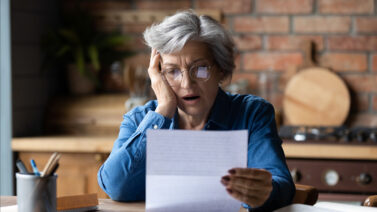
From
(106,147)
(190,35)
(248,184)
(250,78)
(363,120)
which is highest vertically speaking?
(190,35)

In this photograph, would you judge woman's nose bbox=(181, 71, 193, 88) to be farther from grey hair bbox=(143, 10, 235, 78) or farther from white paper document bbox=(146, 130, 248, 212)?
white paper document bbox=(146, 130, 248, 212)

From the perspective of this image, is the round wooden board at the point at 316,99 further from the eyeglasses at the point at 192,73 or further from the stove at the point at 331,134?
the eyeglasses at the point at 192,73

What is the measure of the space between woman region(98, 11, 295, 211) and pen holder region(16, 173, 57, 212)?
36 centimetres

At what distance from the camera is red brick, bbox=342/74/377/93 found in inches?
117

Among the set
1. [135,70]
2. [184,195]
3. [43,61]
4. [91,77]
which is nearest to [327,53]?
[135,70]

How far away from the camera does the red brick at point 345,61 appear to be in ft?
9.75

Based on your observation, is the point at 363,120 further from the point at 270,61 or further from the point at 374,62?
the point at 270,61

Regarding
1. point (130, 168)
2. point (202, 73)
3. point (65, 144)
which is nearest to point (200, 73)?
point (202, 73)

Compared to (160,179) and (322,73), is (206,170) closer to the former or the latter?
(160,179)

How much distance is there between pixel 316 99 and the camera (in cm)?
295

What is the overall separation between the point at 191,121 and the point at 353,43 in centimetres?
151

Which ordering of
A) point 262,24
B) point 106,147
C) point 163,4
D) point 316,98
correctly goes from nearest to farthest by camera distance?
1. point 106,147
2. point 316,98
3. point 262,24
4. point 163,4

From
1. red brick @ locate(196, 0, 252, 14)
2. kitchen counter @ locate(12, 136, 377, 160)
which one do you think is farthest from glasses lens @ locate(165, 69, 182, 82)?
red brick @ locate(196, 0, 252, 14)

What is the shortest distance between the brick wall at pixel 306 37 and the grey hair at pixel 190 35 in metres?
1.28
